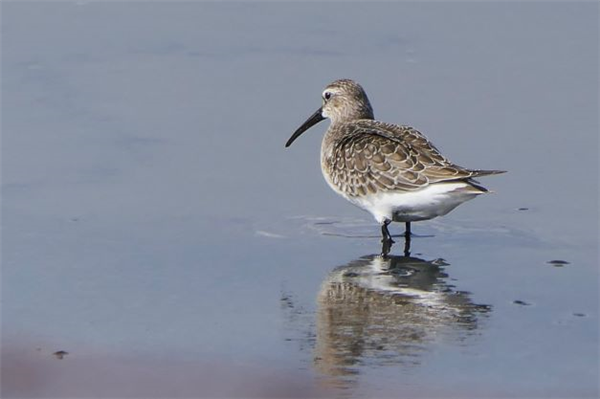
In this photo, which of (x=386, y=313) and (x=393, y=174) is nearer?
(x=386, y=313)

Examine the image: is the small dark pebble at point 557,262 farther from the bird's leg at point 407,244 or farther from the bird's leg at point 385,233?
the bird's leg at point 385,233

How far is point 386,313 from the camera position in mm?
11391

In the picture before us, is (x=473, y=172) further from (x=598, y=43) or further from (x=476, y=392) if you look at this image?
(x=598, y=43)

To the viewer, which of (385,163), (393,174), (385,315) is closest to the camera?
(385,315)

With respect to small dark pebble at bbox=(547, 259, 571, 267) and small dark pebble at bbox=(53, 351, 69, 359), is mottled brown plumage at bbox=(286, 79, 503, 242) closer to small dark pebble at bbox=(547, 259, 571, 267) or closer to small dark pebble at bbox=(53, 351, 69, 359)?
small dark pebble at bbox=(547, 259, 571, 267)

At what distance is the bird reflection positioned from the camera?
411 inches

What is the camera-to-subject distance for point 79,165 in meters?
14.6

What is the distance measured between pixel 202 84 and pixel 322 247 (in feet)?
13.9

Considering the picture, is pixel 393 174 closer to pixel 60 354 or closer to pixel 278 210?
pixel 278 210

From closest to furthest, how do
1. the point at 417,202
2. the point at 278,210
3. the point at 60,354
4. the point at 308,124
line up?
the point at 60,354 → the point at 417,202 → the point at 278,210 → the point at 308,124

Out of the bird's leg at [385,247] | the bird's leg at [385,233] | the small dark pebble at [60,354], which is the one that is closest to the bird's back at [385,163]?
the bird's leg at [385,233]

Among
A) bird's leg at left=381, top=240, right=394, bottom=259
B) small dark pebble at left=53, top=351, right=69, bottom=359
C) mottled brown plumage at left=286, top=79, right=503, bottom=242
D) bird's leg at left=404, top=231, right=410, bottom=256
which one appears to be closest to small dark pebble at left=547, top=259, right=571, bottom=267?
mottled brown plumage at left=286, top=79, right=503, bottom=242

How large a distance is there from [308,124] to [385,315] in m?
4.25

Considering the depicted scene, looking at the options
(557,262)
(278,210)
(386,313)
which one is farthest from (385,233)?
(386,313)
